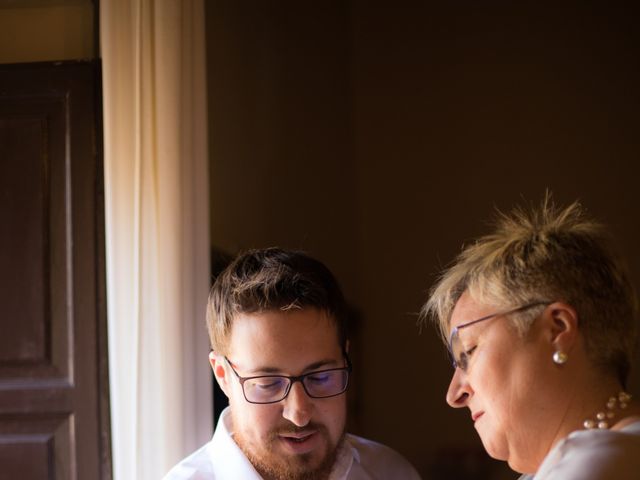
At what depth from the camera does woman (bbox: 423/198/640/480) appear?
135 centimetres

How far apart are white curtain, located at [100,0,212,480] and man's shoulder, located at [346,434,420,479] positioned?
44 centimetres

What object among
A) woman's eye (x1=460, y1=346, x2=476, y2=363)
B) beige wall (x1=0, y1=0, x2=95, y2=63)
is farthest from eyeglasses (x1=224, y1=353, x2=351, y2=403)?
beige wall (x1=0, y1=0, x2=95, y2=63)

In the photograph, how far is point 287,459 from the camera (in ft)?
6.66

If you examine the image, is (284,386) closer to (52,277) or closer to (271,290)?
(271,290)

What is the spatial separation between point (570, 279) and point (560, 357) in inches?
4.9

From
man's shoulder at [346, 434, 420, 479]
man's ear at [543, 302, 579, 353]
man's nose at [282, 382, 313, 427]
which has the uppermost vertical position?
man's ear at [543, 302, 579, 353]

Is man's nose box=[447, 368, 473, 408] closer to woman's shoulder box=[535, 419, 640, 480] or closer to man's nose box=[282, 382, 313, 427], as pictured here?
woman's shoulder box=[535, 419, 640, 480]

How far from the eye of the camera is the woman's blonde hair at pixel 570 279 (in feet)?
4.46

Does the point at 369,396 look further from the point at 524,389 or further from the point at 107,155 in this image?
the point at 524,389

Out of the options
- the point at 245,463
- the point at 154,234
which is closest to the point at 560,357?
the point at 245,463

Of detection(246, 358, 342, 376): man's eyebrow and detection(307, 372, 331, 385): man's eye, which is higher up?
detection(246, 358, 342, 376): man's eyebrow

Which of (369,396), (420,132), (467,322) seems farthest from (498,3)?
(467,322)

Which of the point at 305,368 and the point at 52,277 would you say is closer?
the point at 305,368

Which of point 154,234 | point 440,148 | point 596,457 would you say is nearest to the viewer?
point 596,457
